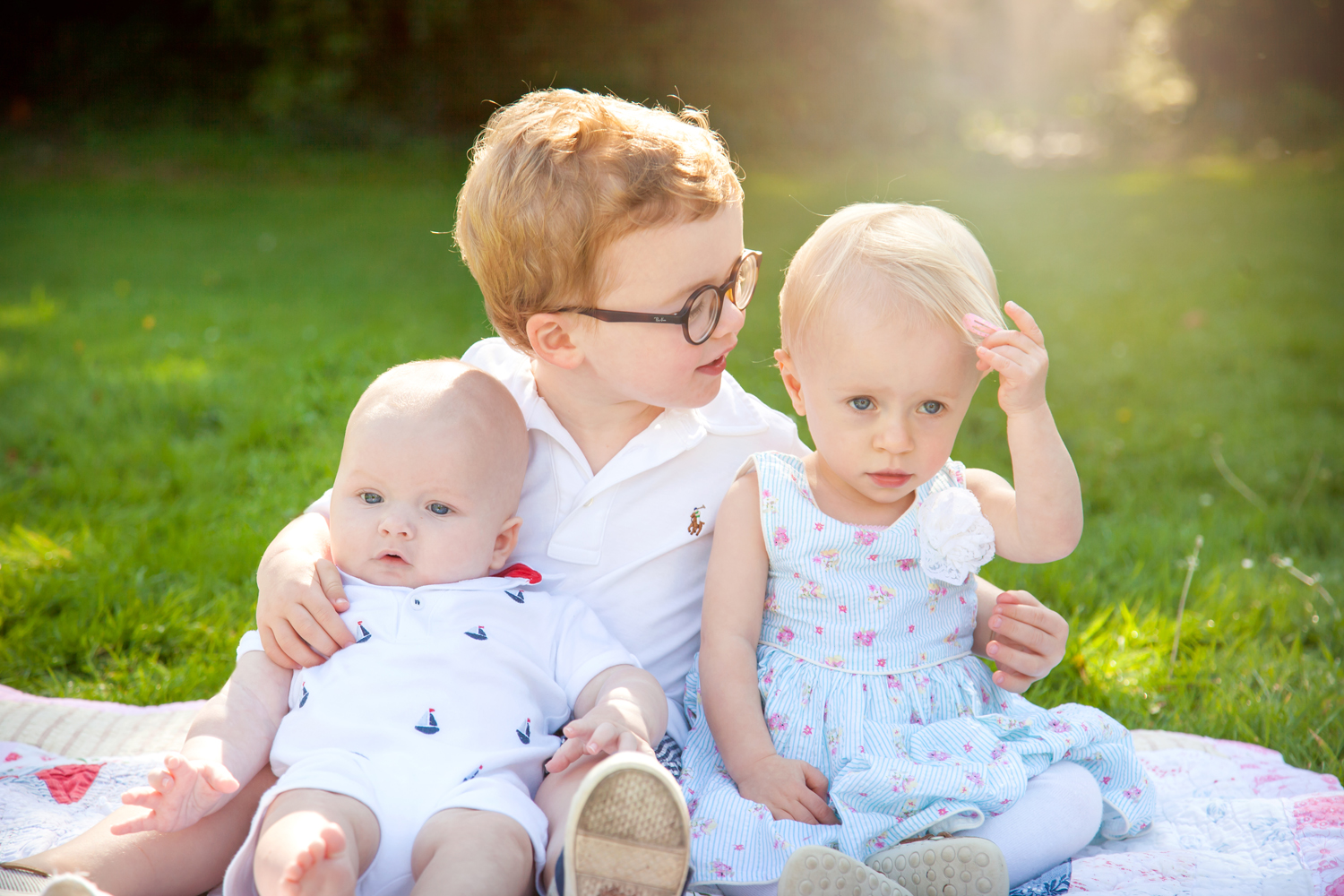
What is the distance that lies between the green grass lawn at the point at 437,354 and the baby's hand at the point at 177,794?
41.7 inches

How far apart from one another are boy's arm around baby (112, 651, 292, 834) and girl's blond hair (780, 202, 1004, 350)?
1.13 metres

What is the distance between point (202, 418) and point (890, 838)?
3455 millimetres

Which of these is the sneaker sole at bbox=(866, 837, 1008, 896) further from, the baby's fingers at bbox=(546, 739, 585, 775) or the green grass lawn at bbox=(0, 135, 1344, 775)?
the green grass lawn at bbox=(0, 135, 1344, 775)

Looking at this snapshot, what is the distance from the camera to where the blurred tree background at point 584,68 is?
40.1ft

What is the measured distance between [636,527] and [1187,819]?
1.20 m

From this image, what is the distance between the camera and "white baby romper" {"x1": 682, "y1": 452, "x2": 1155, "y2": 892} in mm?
1728

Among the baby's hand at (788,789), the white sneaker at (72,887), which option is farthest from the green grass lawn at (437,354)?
the white sneaker at (72,887)

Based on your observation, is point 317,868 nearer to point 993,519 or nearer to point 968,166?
point 993,519

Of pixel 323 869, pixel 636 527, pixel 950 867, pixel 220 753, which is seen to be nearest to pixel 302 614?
pixel 220 753

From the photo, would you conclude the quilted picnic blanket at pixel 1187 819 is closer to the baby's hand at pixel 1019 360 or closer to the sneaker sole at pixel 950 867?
the sneaker sole at pixel 950 867

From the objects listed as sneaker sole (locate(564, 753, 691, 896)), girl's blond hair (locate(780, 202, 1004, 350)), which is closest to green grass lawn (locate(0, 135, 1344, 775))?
girl's blond hair (locate(780, 202, 1004, 350))

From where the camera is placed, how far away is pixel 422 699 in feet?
5.69

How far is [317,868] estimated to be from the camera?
141 centimetres

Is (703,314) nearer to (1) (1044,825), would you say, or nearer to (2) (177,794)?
(1) (1044,825)
